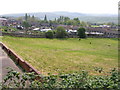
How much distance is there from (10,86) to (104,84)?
2115 mm

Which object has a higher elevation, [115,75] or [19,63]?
[115,75]

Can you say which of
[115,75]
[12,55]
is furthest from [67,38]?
[115,75]

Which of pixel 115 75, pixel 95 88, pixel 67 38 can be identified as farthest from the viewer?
pixel 67 38

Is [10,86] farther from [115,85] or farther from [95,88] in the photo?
[115,85]

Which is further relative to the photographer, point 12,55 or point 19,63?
point 12,55

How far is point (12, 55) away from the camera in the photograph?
9.77m

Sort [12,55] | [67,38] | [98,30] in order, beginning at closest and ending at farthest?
[12,55], [67,38], [98,30]

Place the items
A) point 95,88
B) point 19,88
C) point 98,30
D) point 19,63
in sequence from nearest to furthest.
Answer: point 95,88 < point 19,88 < point 19,63 < point 98,30

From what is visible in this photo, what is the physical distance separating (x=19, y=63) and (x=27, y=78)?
4773 millimetres

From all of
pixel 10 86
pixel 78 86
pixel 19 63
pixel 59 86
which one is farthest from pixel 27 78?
pixel 19 63

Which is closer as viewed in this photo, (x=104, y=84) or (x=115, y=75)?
(x=104, y=84)

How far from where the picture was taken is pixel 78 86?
145 inches

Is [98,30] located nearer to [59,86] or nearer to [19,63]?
[19,63]

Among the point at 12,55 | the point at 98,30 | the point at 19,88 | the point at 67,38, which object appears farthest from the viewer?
the point at 98,30
